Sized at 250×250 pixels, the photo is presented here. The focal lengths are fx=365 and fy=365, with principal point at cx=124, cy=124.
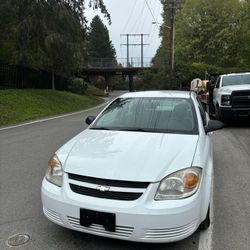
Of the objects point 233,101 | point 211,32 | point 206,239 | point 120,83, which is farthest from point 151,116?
point 120,83

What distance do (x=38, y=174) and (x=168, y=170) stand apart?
365 centimetres

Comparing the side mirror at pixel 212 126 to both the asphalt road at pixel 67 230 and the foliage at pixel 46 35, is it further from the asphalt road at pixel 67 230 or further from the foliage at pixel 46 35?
the foliage at pixel 46 35

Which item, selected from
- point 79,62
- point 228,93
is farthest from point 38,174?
point 79,62

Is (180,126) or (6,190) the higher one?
(180,126)

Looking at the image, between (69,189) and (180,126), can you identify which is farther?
(180,126)

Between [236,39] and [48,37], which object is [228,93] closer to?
[48,37]

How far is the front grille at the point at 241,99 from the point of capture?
12.5 meters

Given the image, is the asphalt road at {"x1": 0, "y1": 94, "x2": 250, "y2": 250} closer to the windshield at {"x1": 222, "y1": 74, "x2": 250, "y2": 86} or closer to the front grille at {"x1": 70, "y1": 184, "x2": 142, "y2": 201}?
the front grille at {"x1": 70, "y1": 184, "x2": 142, "y2": 201}

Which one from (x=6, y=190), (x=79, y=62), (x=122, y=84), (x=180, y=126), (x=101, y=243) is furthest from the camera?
(x=122, y=84)

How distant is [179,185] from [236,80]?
1119 centimetres

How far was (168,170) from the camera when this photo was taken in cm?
363

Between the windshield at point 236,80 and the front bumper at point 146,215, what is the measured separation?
10.9 metres

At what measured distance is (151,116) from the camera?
17.3ft

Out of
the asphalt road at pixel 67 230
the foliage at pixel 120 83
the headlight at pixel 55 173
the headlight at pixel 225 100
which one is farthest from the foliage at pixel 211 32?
the foliage at pixel 120 83
